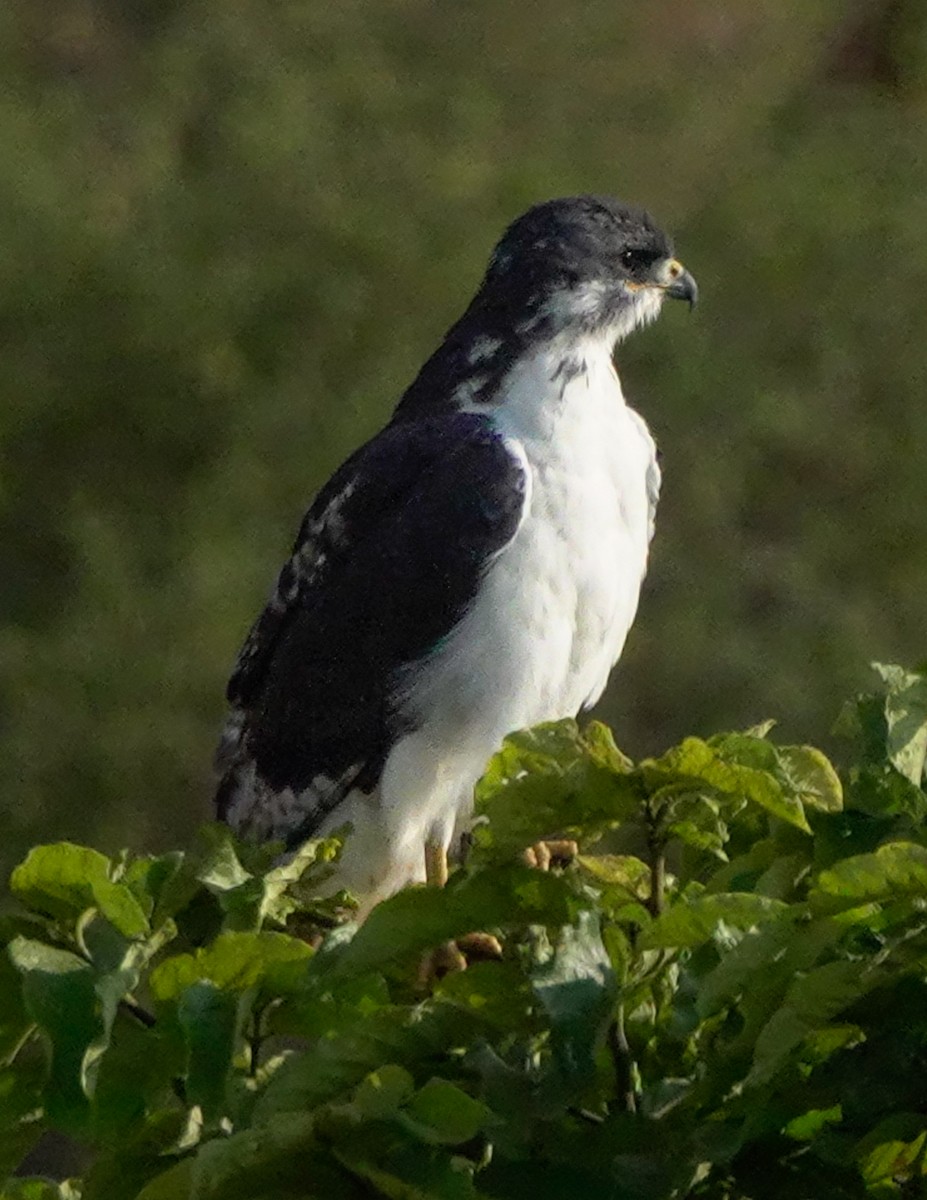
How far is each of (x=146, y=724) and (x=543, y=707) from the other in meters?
10.1

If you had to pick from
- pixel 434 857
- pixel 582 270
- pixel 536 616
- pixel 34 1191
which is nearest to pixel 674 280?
pixel 582 270

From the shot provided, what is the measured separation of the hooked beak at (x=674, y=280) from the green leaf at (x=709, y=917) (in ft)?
9.71

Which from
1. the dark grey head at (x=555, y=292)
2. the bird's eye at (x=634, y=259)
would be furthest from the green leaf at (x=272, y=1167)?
the bird's eye at (x=634, y=259)

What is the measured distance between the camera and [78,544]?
49.8 feet

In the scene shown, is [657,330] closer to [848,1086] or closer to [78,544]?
[78,544]

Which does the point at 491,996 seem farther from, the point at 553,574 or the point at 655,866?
the point at 553,574

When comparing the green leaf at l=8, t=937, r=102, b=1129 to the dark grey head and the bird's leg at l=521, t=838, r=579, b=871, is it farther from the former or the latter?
the dark grey head

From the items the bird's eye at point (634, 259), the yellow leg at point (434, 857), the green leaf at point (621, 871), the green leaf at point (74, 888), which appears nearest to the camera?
the green leaf at point (74, 888)

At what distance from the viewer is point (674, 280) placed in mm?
5035

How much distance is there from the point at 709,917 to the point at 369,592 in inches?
101

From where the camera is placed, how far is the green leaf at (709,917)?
2137 millimetres

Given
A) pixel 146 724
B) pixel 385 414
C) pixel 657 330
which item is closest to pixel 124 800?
pixel 146 724

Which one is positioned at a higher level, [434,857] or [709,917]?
[434,857]

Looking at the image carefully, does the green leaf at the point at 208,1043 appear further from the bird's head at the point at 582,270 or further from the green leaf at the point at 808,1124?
the bird's head at the point at 582,270
